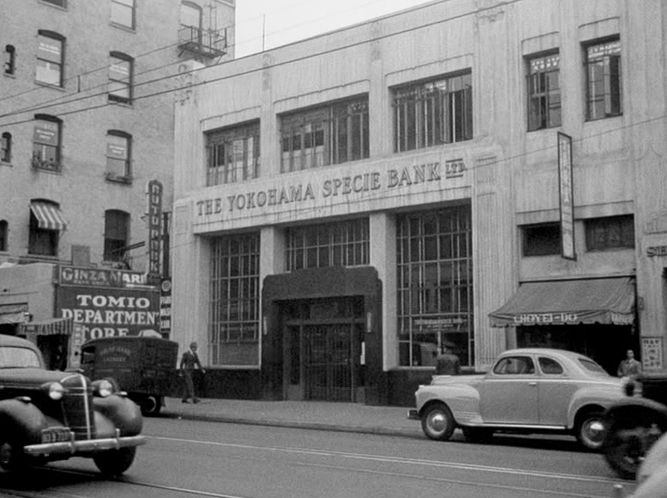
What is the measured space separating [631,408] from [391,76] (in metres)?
15.3

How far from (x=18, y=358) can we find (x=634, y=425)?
798 centimetres

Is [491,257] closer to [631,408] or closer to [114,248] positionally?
[631,408]

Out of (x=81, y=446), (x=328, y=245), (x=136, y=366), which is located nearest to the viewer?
(x=81, y=446)

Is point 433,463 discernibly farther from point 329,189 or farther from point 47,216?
point 47,216

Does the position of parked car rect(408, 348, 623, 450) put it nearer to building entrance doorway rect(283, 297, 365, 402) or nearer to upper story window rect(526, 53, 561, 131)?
upper story window rect(526, 53, 561, 131)

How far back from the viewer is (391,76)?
2542 cm

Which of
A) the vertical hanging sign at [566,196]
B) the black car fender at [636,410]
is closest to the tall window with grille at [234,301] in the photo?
the vertical hanging sign at [566,196]

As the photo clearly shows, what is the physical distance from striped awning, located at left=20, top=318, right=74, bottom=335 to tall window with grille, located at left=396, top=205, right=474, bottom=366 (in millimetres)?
12445

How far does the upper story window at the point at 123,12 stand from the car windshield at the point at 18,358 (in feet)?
102

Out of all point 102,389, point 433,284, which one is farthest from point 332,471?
point 433,284

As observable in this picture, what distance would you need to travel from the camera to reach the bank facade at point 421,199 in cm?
2084

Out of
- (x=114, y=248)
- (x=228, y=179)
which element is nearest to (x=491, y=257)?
(x=228, y=179)

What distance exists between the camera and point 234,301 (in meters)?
29.1

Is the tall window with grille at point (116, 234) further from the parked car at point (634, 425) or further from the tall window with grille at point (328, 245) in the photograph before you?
the parked car at point (634, 425)
